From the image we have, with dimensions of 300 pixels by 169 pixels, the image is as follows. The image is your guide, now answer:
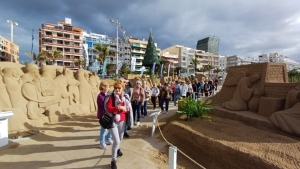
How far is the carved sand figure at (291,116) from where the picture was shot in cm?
388

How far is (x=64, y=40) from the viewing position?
42.5m

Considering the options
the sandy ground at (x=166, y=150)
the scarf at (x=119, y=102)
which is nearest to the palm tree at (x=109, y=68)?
the sandy ground at (x=166, y=150)

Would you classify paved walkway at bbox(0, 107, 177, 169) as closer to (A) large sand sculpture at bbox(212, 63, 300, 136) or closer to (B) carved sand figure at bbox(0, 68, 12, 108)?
(B) carved sand figure at bbox(0, 68, 12, 108)

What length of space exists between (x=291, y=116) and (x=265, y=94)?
1682 mm

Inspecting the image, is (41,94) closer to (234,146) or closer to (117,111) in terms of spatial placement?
(117,111)

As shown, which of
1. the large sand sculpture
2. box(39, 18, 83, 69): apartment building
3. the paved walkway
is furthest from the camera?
box(39, 18, 83, 69): apartment building

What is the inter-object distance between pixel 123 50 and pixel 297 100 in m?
51.3

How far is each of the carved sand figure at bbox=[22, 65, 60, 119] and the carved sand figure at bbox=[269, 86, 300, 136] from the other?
7633 mm

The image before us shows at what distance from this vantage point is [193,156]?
364cm

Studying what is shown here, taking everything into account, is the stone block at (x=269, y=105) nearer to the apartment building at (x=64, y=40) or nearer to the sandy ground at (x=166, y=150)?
the sandy ground at (x=166, y=150)

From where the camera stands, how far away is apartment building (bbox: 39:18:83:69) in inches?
1590

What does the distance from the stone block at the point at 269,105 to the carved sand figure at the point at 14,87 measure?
8.08 m

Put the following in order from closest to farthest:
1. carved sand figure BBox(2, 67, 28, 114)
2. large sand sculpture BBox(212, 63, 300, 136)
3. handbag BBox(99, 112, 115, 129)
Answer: handbag BBox(99, 112, 115, 129) → large sand sculpture BBox(212, 63, 300, 136) → carved sand figure BBox(2, 67, 28, 114)

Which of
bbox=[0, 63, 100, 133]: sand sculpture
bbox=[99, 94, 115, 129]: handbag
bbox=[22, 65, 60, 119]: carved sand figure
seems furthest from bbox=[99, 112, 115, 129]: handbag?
bbox=[22, 65, 60, 119]: carved sand figure
